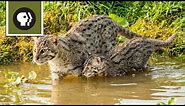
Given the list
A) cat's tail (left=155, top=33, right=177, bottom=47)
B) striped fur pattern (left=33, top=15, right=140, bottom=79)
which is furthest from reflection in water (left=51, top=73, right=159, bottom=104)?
cat's tail (left=155, top=33, right=177, bottom=47)

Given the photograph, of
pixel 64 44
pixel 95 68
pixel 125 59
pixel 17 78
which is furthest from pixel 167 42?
pixel 17 78

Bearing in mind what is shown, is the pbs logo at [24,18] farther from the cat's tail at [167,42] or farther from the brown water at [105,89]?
the cat's tail at [167,42]

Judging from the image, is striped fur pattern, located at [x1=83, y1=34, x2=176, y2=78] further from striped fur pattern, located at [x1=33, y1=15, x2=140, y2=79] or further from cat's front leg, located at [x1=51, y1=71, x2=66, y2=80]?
cat's front leg, located at [x1=51, y1=71, x2=66, y2=80]

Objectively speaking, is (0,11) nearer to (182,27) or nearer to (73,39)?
(73,39)

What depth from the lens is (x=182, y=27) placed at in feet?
36.7

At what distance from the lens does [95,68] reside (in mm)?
9359

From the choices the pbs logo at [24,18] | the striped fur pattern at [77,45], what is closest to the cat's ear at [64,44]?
the striped fur pattern at [77,45]

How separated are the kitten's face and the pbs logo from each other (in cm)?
67

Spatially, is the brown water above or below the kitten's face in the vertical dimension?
below

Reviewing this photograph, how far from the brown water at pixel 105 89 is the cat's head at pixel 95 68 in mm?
112

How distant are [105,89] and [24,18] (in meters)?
1.49

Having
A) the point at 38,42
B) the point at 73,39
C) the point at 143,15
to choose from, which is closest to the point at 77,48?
the point at 73,39

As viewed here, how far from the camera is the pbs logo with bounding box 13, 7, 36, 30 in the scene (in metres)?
8.33

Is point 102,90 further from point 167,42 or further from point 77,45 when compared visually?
point 167,42
